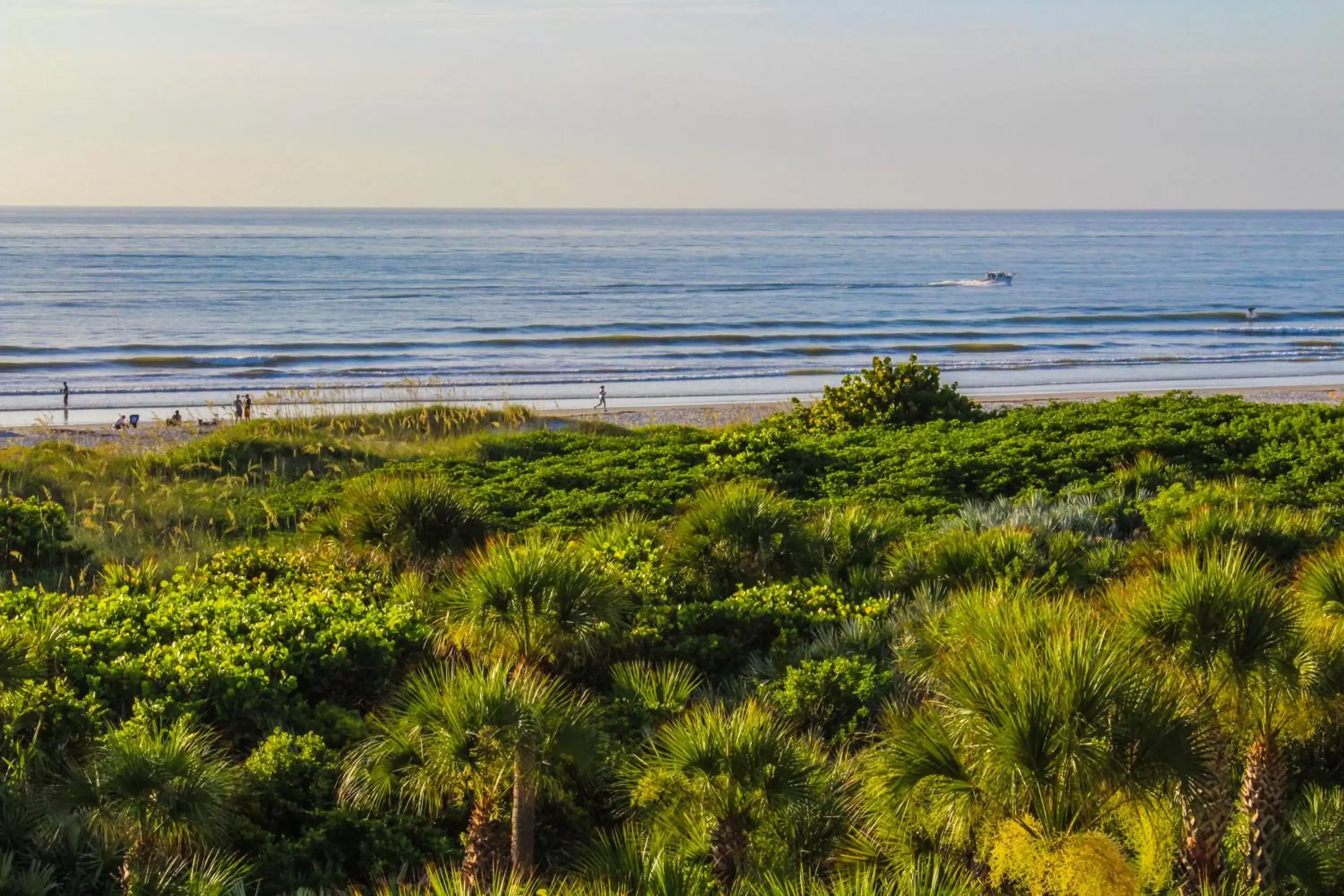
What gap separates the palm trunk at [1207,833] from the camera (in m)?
5.85

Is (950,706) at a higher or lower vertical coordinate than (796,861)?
higher

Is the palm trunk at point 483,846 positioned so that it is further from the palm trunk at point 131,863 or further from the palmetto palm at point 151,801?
the palm trunk at point 131,863

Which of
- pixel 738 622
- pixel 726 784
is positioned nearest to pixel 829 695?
pixel 738 622

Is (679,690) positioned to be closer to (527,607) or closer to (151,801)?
(527,607)

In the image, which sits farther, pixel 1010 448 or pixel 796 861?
pixel 1010 448

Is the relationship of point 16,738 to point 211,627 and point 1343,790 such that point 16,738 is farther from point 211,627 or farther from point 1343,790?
point 1343,790

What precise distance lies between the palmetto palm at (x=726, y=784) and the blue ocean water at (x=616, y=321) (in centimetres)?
1774

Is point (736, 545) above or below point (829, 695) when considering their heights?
above

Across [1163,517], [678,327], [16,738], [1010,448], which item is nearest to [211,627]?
[16,738]

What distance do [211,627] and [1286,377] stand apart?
38757 millimetres

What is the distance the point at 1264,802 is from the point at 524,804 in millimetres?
3735

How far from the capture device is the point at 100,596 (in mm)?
10242

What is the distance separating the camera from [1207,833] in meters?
5.96

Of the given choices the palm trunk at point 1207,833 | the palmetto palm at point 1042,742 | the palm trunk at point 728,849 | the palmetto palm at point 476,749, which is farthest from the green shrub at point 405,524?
the palm trunk at point 1207,833
